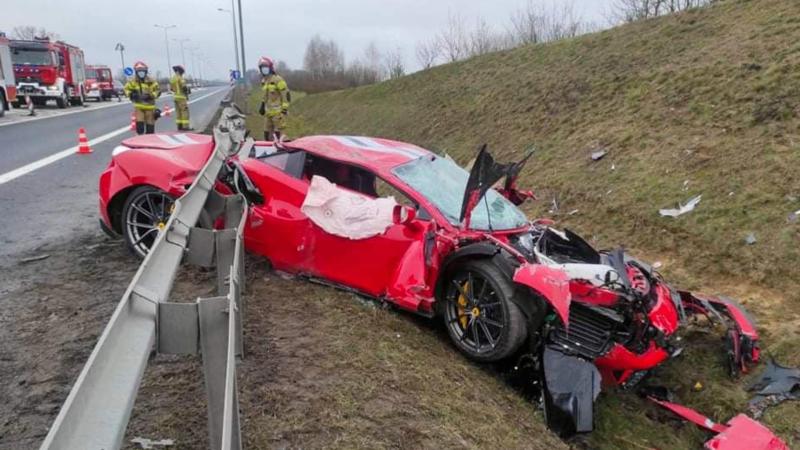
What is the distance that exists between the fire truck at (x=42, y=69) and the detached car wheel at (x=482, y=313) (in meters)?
27.9

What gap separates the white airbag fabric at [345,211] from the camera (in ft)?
15.4

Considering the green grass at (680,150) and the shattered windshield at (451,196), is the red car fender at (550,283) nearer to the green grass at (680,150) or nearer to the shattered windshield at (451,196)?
the shattered windshield at (451,196)

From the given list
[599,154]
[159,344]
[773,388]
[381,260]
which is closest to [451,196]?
[381,260]

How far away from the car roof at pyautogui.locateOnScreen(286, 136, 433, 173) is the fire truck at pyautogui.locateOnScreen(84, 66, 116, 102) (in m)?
38.4

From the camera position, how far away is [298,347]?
153 inches

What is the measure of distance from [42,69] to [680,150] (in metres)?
28.0

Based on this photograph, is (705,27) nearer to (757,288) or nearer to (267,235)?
(757,288)

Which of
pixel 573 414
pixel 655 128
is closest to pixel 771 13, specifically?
pixel 655 128

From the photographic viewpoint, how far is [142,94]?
1187 centimetres

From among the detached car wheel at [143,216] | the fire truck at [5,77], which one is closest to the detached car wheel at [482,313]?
the detached car wheel at [143,216]

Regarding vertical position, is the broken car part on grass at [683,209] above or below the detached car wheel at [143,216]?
below

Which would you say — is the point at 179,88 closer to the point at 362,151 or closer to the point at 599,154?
the point at 599,154

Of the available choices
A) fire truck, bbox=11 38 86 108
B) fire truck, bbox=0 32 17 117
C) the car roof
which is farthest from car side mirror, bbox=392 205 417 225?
fire truck, bbox=11 38 86 108

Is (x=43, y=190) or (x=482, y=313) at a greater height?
(x=43, y=190)
